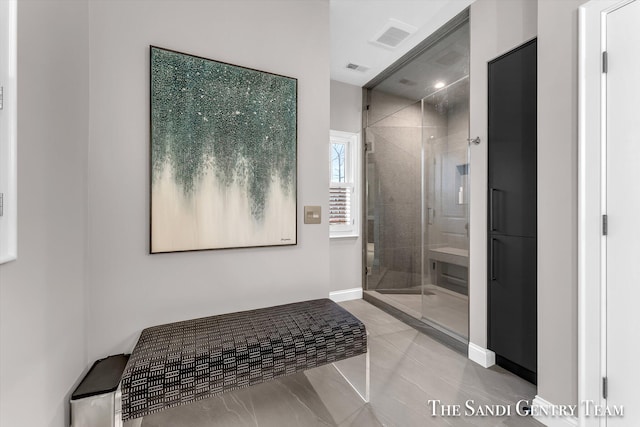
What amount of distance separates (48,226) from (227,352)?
1.04 metres

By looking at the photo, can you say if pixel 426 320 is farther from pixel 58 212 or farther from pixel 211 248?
pixel 58 212

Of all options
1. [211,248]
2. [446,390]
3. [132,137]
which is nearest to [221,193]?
[211,248]

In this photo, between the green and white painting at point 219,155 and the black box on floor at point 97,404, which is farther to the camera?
the green and white painting at point 219,155

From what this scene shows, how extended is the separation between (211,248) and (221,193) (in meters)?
0.40

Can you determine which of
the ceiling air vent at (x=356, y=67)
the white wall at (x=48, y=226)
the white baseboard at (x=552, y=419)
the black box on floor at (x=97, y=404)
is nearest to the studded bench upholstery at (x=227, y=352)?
the black box on floor at (x=97, y=404)

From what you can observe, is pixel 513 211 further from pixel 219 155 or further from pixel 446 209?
pixel 219 155

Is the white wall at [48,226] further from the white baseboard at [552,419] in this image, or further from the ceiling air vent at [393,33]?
the white baseboard at [552,419]

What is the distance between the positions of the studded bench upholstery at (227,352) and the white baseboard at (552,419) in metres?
1.10

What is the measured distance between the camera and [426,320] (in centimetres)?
292
